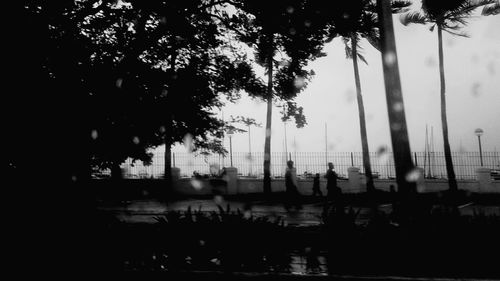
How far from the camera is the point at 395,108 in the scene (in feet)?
21.9

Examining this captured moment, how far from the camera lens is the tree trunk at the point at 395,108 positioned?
21.2ft

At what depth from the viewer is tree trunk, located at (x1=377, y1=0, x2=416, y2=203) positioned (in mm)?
6465

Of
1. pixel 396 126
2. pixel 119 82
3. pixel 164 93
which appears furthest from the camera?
pixel 164 93

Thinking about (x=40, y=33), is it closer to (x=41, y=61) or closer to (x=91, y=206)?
(x=41, y=61)

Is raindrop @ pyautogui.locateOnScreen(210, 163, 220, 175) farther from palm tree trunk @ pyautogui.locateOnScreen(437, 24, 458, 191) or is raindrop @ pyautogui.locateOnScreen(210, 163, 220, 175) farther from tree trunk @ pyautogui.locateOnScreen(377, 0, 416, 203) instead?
tree trunk @ pyautogui.locateOnScreen(377, 0, 416, 203)

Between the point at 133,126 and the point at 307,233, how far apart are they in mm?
4030

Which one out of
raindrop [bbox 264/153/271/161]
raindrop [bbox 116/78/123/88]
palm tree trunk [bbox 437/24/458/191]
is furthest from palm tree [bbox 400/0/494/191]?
raindrop [bbox 116/78/123/88]

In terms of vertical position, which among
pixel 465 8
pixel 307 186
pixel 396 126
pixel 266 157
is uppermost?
pixel 465 8

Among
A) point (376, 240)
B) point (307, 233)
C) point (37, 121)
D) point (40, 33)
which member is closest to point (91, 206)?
point (37, 121)

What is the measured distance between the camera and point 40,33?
20.0 ft

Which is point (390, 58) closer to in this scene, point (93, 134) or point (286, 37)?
point (286, 37)

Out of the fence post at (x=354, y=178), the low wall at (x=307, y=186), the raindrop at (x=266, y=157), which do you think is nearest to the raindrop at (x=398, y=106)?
the raindrop at (x=266, y=157)

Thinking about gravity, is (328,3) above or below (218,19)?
below

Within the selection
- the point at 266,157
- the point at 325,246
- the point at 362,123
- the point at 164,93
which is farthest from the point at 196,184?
the point at 325,246
